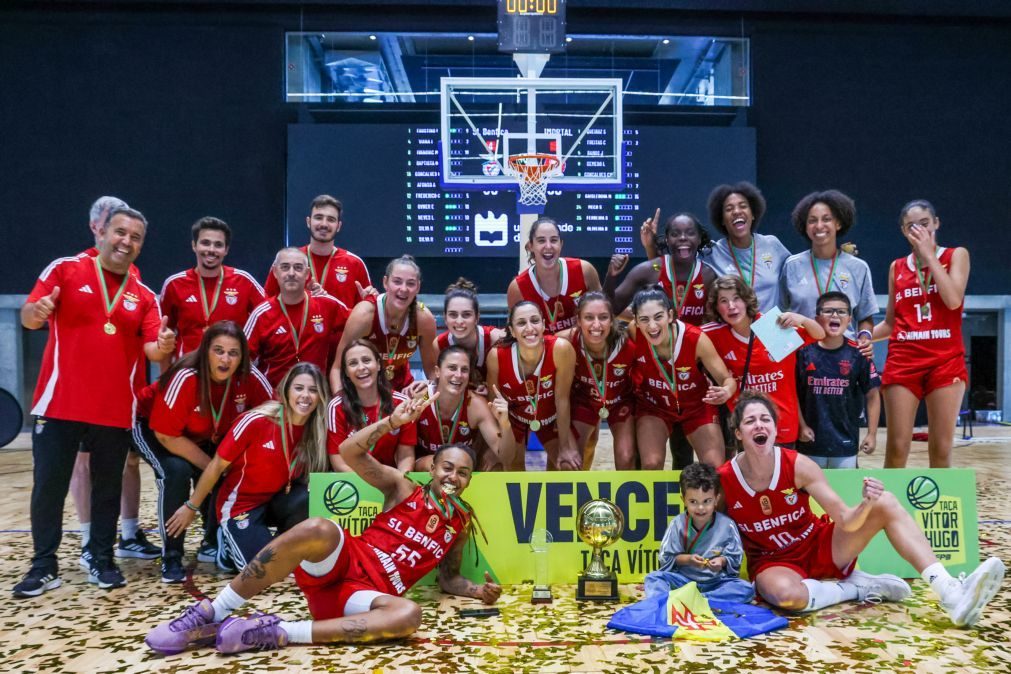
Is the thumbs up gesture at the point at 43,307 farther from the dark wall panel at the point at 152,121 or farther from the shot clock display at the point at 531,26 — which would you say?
the dark wall panel at the point at 152,121

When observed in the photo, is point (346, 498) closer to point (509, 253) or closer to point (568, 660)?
point (568, 660)

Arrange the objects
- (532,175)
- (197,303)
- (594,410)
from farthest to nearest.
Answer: (532,175), (197,303), (594,410)

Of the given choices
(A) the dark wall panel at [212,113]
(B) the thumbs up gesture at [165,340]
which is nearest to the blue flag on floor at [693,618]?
(B) the thumbs up gesture at [165,340]

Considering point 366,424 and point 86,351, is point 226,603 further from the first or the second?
point 86,351

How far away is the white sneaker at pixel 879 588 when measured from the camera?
3.18 metres

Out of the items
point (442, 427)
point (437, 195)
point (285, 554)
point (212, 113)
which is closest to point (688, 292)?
point (442, 427)

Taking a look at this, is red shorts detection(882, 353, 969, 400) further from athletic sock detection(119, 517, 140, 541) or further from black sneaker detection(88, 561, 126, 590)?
athletic sock detection(119, 517, 140, 541)

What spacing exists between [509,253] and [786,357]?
5.75 meters

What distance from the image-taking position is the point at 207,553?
4.01m

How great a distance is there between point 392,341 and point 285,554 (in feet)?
5.60

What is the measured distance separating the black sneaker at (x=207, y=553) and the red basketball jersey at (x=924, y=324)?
3680mm

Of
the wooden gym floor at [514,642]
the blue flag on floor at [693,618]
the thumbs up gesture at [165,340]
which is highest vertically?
the thumbs up gesture at [165,340]

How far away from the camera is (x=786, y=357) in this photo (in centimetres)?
393

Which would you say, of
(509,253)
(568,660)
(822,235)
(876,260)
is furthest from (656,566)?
(876,260)
